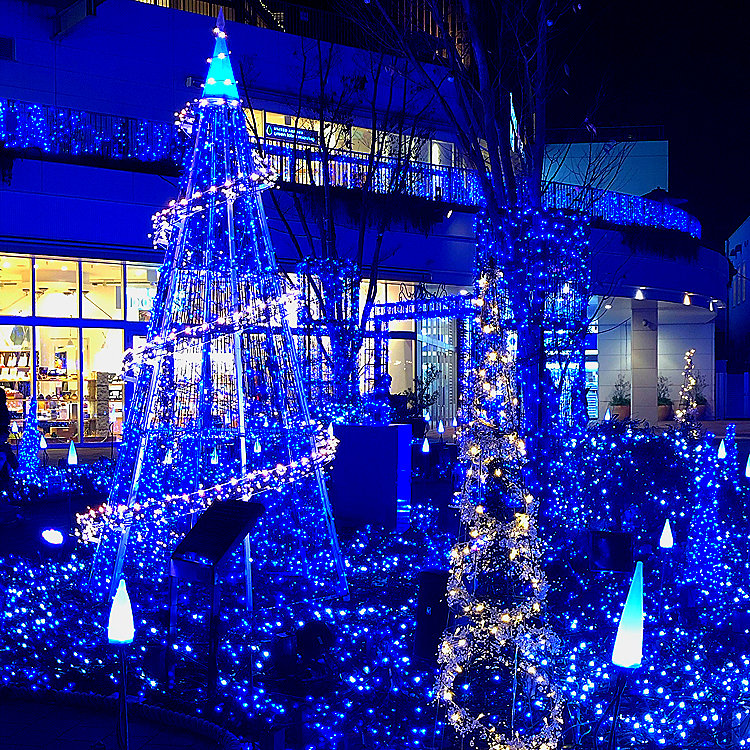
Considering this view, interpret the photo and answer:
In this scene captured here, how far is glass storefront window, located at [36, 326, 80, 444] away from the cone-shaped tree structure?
12.1m

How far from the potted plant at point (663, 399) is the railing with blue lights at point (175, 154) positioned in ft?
24.9

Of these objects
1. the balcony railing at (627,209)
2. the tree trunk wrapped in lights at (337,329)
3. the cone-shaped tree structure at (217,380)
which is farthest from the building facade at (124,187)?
the cone-shaped tree structure at (217,380)

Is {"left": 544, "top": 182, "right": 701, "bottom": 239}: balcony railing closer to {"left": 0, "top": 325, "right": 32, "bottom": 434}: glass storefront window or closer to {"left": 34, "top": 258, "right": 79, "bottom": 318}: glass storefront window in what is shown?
{"left": 34, "top": 258, "right": 79, "bottom": 318}: glass storefront window

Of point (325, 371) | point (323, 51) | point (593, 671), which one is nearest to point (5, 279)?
point (325, 371)

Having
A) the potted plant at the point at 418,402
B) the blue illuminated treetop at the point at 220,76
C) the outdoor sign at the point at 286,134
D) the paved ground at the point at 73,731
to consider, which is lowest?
the paved ground at the point at 73,731

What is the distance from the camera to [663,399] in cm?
3516

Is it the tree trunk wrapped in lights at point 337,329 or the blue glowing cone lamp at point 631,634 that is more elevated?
the tree trunk wrapped in lights at point 337,329

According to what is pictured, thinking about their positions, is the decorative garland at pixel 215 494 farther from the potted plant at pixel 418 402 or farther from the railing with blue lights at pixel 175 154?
the potted plant at pixel 418 402

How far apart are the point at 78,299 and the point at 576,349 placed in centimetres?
1137

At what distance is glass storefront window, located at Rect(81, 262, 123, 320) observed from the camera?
65.5 ft

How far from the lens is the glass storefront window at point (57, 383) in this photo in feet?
65.6

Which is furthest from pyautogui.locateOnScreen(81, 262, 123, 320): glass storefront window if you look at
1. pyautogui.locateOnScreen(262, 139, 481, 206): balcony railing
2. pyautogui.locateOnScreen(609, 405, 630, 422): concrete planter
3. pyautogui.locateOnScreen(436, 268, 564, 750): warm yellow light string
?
pyautogui.locateOnScreen(609, 405, 630, 422): concrete planter

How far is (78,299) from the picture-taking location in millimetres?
19969

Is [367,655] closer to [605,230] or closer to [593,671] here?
[593,671]
